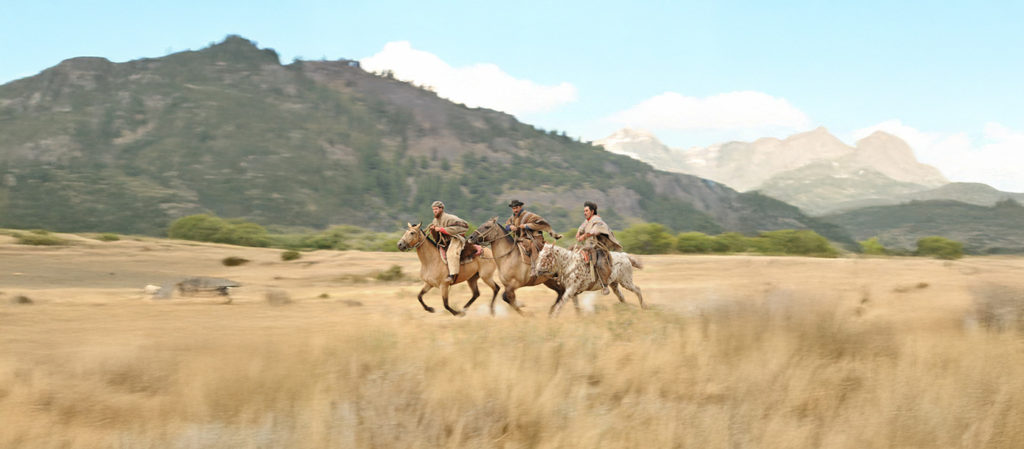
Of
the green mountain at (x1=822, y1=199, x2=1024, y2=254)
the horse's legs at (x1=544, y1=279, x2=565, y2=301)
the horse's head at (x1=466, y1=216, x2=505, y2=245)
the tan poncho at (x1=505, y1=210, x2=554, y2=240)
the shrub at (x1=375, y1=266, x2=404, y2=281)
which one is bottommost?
the shrub at (x1=375, y1=266, x2=404, y2=281)

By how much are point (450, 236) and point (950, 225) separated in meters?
130

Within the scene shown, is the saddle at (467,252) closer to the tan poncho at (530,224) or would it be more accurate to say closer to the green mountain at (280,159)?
the tan poncho at (530,224)

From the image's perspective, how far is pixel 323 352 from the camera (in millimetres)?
8586

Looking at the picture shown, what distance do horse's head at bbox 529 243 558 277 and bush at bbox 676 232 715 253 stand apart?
34871mm

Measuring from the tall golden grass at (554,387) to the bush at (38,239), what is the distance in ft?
83.2

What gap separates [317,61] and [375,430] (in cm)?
18205

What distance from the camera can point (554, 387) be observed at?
22.6ft

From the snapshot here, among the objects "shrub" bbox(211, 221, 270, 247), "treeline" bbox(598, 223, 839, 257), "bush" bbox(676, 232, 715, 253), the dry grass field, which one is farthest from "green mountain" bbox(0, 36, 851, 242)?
the dry grass field

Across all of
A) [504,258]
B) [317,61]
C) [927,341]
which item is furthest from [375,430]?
[317,61]

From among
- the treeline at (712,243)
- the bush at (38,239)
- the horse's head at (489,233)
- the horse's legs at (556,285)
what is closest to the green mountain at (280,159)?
the bush at (38,239)

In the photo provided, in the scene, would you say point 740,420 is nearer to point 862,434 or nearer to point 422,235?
point 862,434

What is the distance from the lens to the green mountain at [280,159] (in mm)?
99875

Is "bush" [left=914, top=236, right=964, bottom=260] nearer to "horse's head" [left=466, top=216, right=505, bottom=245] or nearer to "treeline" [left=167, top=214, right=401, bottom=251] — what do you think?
"treeline" [left=167, top=214, right=401, bottom=251]

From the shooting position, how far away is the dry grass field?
5.81 metres
